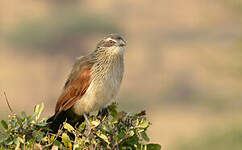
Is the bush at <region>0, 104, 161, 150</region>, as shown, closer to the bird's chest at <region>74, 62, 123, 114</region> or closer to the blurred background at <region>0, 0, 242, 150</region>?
the bird's chest at <region>74, 62, 123, 114</region>

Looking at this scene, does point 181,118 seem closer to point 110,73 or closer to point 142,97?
point 142,97

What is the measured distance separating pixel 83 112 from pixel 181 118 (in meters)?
19.5

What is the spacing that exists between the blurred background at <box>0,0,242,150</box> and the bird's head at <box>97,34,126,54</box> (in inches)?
573

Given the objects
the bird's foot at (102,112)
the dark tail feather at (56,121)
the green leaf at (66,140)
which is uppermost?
the bird's foot at (102,112)

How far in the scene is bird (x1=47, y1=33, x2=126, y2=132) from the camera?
428 centimetres

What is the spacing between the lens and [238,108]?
14477mm

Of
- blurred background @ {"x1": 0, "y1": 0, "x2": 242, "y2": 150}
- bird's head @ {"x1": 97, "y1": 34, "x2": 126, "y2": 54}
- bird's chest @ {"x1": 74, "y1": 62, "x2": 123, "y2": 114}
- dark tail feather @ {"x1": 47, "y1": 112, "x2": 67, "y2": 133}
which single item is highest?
blurred background @ {"x1": 0, "y1": 0, "x2": 242, "y2": 150}

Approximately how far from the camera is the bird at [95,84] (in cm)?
428

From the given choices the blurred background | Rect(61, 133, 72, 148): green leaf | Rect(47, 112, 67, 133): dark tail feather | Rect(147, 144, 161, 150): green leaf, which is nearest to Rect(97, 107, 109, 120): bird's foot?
Rect(47, 112, 67, 133): dark tail feather

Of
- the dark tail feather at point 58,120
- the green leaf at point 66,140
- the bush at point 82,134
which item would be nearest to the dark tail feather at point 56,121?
the dark tail feather at point 58,120

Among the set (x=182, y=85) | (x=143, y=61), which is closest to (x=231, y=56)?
(x=182, y=85)

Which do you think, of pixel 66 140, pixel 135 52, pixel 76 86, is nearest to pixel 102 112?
pixel 76 86

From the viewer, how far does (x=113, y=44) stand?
4.30 m

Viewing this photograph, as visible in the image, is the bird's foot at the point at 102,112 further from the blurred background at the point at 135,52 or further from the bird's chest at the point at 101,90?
the blurred background at the point at 135,52
